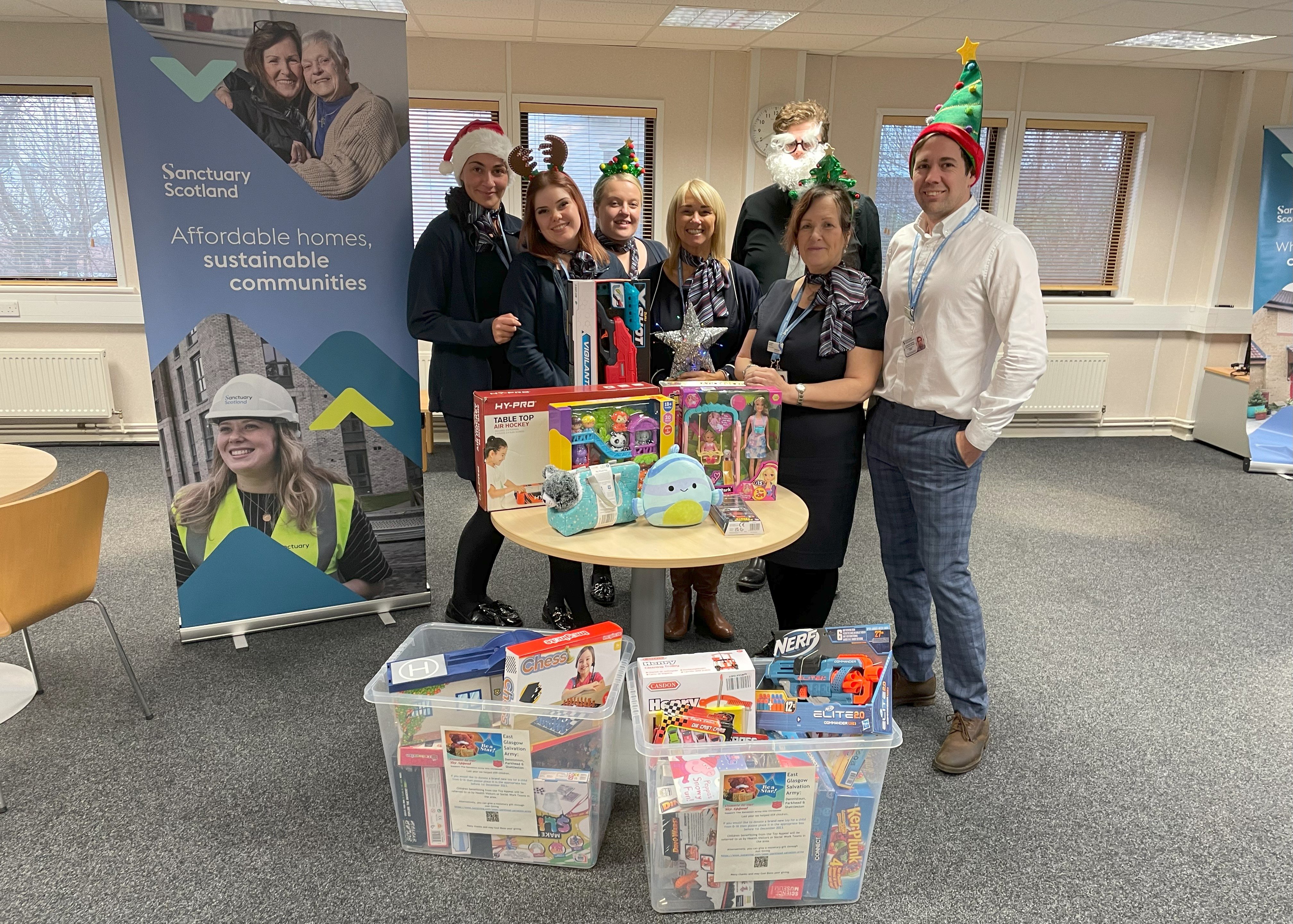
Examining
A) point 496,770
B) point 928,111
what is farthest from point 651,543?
point 928,111

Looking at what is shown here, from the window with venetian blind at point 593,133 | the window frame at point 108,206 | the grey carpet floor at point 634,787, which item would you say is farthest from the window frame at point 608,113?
the grey carpet floor at point 634,787

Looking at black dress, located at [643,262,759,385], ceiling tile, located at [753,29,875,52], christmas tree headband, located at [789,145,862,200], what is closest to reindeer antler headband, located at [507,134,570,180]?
black dress, located at [643,262,759,385]

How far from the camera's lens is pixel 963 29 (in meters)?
4.81

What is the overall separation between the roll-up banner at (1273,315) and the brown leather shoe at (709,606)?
4.50 metres

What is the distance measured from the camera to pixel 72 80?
5121 mm

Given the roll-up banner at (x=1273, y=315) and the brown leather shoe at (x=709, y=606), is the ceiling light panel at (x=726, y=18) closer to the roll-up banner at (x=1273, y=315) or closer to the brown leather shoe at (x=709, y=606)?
the brown leather shoe at (x=709, y=606)

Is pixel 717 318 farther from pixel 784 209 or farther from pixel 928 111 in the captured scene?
pixel 928 111

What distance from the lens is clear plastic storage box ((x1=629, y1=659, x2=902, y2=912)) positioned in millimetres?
1748

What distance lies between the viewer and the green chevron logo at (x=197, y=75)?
98.6 inches

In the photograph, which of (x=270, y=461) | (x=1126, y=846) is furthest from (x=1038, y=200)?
(x=270, y=461)

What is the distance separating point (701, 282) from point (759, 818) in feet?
5.28

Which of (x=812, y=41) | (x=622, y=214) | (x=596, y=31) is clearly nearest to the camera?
(x=622, y=214)

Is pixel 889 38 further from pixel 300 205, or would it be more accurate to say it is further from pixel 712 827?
pixel 712 827

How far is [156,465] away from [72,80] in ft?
7.95
